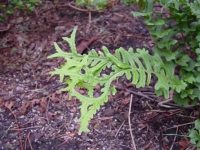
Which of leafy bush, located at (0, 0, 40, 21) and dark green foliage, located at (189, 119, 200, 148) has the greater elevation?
leafy bush, located at (0, 0, 40, 21)

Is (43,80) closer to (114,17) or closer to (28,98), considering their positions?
(28,98)

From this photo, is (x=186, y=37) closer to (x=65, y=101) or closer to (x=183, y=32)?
(x=183, y=32)

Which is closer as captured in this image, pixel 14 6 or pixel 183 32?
pixel 183 32

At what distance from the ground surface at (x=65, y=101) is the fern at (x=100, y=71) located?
0.95 feet

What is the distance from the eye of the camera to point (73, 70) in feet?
6.03

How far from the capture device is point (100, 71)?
1.93 metres

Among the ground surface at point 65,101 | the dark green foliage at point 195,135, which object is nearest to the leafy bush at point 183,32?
the dark green foliage at point 195,135

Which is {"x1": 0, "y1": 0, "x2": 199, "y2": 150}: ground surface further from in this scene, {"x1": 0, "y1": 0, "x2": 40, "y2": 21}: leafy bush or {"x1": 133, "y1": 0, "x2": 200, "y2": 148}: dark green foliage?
{"x1": 133, "y1": 0, "x2": 200, "y2": 148}: dark green foliage

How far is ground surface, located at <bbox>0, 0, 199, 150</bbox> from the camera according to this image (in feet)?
7.54

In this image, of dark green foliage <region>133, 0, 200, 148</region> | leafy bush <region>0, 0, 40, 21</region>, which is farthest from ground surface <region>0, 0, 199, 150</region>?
dark green foliage <region>133, 0, 200, 148</region>

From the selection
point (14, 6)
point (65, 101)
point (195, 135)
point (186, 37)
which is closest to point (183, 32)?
point (186, 37)

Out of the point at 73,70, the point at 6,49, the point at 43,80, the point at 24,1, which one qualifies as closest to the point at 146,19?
the point at 73,70

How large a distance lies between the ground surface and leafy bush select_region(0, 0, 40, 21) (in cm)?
9

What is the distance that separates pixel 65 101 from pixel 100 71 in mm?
631
